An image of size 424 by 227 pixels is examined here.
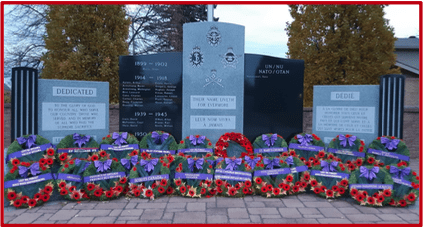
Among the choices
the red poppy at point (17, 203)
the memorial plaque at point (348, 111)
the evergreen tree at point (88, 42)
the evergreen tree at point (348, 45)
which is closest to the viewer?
the red poppy at point (17, 203)

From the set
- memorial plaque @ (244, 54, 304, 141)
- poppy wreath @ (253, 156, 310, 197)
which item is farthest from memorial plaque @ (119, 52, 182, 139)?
poppy wreath @ (253, 156, 310, 197)

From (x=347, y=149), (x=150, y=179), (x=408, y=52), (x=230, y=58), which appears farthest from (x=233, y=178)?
(x=408, y=52)

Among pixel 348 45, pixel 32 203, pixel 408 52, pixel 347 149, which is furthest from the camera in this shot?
pixel 408 52

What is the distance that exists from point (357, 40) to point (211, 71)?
5366 millimetres

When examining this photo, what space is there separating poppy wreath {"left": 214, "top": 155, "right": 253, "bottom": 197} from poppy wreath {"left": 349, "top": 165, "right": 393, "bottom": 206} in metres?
1.41

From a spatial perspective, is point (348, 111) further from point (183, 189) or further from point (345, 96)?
point (183, 189)

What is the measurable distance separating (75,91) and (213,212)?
11.1ft

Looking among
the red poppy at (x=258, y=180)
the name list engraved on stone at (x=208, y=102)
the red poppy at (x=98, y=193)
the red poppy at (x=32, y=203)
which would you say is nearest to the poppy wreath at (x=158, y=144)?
the name list engraved on stone at (x=208, y=102)

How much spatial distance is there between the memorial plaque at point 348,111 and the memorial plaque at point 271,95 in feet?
1.56

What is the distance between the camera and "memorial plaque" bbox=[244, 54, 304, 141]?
567 centimetres

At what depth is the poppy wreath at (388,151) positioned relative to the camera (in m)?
4.78

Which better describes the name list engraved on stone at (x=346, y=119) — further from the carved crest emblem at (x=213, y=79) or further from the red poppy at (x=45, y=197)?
the red poppy at (x=45, y=197)

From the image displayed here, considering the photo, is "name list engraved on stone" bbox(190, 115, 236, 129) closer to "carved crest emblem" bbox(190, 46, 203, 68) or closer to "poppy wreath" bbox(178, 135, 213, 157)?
"poppy wreath" bbox(178, 135, 213, 157)

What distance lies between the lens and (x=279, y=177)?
409 centimetres
